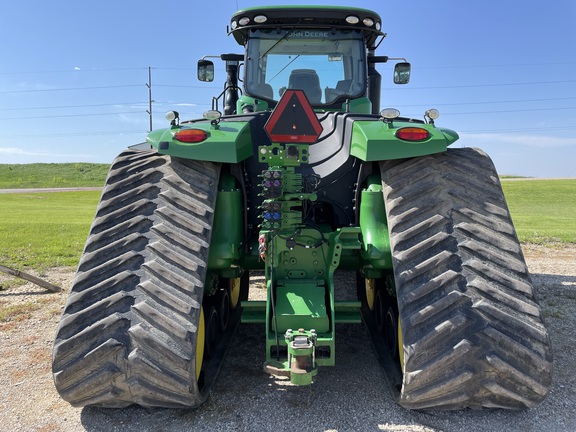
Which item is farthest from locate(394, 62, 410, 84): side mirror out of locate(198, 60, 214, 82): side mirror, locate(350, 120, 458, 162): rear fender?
locate(350, 120, 458, 162): rear fender

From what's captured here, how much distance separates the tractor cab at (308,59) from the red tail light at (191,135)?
2.21 meters

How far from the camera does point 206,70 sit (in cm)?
618

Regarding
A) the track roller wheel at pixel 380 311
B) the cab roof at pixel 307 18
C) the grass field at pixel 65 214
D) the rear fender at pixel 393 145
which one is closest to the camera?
the rear fender at pixel 393 145

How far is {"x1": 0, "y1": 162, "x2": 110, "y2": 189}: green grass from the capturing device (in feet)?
131

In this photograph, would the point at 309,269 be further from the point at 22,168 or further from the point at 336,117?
the point at 22,168

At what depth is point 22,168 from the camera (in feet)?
155

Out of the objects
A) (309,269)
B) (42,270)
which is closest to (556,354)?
(309,269)

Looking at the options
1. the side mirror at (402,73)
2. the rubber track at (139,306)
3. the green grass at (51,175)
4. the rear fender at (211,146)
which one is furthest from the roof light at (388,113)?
the green grass at (51,175)

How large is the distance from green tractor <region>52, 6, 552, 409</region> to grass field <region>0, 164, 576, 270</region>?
565 cm

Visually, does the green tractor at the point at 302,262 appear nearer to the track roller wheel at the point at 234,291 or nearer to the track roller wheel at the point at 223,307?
the track roller wheel at the point at 223,307

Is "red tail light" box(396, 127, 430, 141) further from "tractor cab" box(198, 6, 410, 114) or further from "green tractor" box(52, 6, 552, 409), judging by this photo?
"tractor cab" box(198, 6, 410, 114)

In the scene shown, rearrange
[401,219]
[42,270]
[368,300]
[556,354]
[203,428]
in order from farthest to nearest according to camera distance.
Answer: [42,270], [368,300], [556,354], [401,219], [203,428]

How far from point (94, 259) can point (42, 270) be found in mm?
5374

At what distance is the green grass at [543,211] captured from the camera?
11.2m
